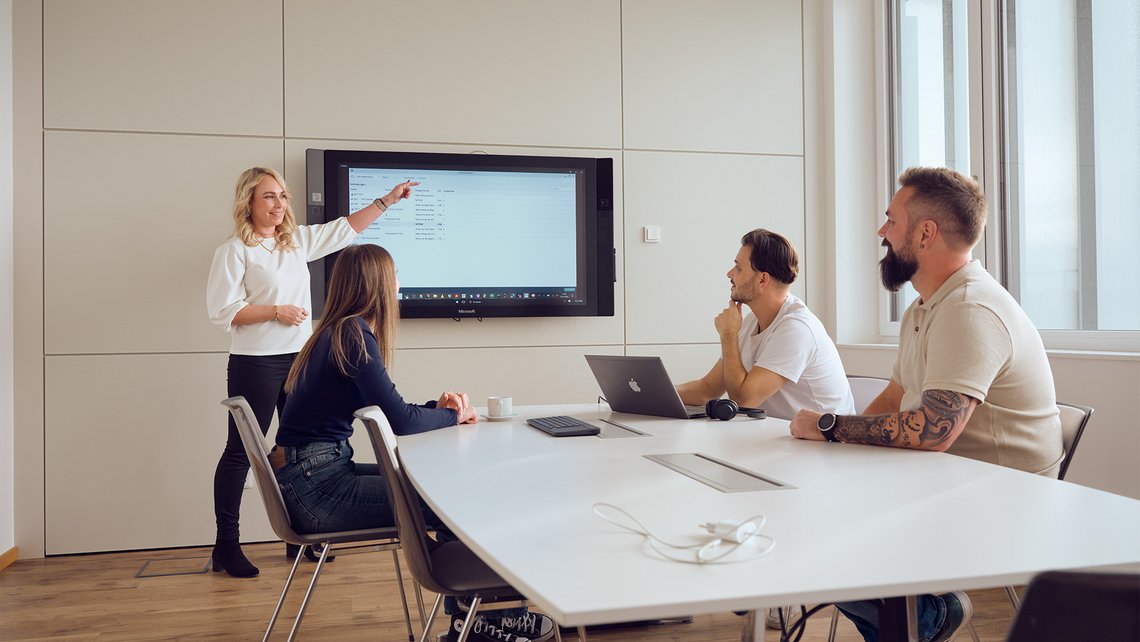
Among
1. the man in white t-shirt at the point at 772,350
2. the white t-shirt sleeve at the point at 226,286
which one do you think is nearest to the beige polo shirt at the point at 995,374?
the man in white t-shirt at the point at 772,350

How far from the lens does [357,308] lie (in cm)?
247

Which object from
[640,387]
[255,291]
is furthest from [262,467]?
[255,291]

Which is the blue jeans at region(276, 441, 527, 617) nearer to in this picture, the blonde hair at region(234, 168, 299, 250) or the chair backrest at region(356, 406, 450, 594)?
the chair backrest at region(356, 406, 450, 594)

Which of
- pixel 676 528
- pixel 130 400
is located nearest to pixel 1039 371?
pixel 676 528

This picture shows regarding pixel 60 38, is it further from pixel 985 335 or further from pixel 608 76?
pixel 985 335

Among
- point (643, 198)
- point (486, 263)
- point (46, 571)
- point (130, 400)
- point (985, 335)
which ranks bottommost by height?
point (46, 571)

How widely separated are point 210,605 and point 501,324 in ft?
6.26

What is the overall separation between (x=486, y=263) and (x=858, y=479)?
3.06 m

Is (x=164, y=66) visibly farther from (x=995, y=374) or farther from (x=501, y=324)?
(x=995, y=374)

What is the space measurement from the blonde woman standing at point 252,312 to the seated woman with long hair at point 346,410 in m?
1.33

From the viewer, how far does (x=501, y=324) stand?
177 inches

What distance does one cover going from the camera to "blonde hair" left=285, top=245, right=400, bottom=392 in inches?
95.3

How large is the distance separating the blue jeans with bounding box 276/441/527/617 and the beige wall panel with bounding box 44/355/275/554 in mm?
2015

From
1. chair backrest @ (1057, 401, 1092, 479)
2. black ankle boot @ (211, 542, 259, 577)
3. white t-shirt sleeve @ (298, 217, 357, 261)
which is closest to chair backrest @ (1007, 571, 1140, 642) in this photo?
chair backrest @ (1057, 401, 1092, 479)
